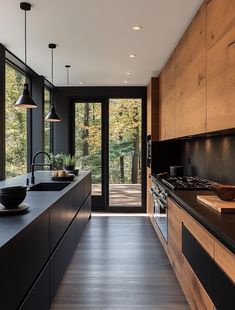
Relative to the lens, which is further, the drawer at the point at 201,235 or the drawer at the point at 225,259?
the drawer at the point at 201,235

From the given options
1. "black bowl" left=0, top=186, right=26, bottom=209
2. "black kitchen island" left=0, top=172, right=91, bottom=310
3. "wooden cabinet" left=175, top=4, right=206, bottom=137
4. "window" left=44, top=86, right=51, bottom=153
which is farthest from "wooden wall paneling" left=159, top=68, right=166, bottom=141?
"black bowl" left=0, top=186, right=26, bottom=209

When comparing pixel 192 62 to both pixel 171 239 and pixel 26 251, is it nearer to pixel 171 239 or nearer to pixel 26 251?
pixel 171 239

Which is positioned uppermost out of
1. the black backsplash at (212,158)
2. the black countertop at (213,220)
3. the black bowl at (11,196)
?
the black backsplash at (212,158)

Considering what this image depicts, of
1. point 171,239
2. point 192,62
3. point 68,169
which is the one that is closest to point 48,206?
point 171,239

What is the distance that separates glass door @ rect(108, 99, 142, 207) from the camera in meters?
7.02

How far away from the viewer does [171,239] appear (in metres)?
3.44

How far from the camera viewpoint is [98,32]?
3.72 metres

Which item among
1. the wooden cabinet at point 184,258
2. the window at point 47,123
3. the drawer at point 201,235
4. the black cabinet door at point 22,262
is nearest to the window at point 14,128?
the window at point 47,123

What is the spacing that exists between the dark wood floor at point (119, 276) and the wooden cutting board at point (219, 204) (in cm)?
96

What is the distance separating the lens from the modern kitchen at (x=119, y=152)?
2076 mm

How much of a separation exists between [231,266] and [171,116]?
3130mm

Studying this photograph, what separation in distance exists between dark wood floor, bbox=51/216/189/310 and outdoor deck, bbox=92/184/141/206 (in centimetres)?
192

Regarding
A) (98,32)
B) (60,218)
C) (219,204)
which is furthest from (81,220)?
(219,204)

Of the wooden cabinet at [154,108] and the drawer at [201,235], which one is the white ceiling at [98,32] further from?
the drawer at [201,235]
